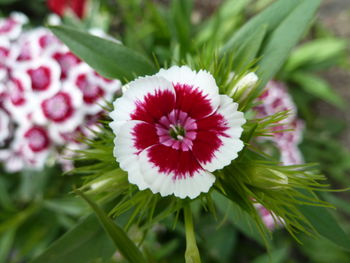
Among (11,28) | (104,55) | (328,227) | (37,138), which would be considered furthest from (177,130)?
(11,28)

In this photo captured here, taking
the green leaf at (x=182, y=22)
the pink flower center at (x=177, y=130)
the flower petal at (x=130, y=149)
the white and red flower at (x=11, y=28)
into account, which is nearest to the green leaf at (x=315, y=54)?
the green leaf at (x=182, y=22)

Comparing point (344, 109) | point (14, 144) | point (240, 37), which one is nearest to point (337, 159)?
point (344, 109)

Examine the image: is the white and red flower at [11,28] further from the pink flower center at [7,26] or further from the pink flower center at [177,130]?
the pink flower center at [177,130]

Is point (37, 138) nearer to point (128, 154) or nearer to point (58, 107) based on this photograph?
point (58, 107)

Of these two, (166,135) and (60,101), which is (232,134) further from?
(60,101)

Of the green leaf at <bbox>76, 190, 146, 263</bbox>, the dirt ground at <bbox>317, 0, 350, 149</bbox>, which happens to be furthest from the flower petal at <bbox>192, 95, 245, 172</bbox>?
the dirt ground at <bbox>317, 0, 350, 149</bbox>
